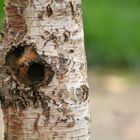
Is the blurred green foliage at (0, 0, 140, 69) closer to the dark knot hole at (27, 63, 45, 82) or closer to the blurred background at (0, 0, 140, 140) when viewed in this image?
the blurred background at (0, 0, 140, 140)

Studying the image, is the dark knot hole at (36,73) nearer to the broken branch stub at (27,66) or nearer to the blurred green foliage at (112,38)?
the broken branch stub at (27,66)

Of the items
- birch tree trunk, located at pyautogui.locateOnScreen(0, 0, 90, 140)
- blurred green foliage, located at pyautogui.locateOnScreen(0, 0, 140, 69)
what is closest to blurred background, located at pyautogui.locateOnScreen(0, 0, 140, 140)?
blurred green foliage, located at pyautogui.locateOnScreen(0, 0, 140, 69)

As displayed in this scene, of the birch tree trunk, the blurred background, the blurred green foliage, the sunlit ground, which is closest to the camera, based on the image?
the birch tree trunk

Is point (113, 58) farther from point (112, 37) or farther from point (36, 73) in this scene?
point (36, 73)

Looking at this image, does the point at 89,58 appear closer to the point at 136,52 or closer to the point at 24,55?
the point at 136,52

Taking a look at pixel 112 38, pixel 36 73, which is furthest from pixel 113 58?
pixel 36 73

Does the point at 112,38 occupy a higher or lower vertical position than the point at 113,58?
higher

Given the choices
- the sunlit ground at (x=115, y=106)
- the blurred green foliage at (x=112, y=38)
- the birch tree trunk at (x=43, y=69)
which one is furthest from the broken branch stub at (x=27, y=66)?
the blurred green foliage at (x=112, y=38)
